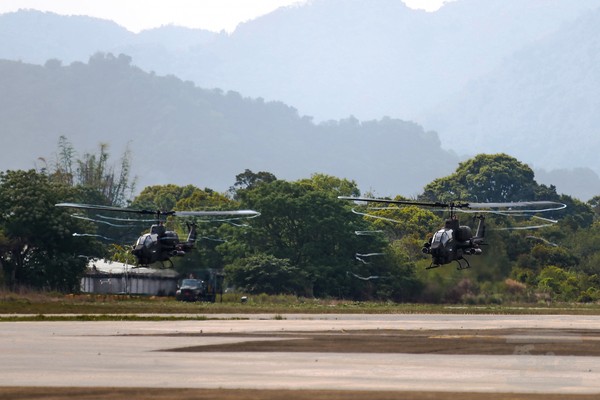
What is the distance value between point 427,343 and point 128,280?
301 ft

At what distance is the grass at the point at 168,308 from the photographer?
8888 centimetres

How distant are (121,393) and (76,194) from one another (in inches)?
4724

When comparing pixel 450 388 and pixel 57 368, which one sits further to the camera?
pixel 57 368

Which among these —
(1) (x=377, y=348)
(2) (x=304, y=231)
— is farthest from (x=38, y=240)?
(1) (x=377, y=348)

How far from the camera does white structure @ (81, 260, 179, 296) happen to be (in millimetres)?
138250

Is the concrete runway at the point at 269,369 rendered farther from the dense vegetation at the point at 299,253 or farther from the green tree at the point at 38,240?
the green tree at the point at 38,240

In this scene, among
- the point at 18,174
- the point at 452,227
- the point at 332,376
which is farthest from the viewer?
the point at 18,174

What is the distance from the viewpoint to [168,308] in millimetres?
106938

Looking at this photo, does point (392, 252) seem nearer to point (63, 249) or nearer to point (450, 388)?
point (63, 249)

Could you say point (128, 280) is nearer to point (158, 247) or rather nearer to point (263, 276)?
point (263, 276)

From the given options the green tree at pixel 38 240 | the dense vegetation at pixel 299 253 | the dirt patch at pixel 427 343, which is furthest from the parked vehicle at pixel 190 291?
the dirt patch at pixel 427 343

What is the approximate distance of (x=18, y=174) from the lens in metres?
142

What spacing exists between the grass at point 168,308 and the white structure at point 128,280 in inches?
104

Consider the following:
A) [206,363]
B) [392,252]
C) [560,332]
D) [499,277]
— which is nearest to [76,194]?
[392,252]
